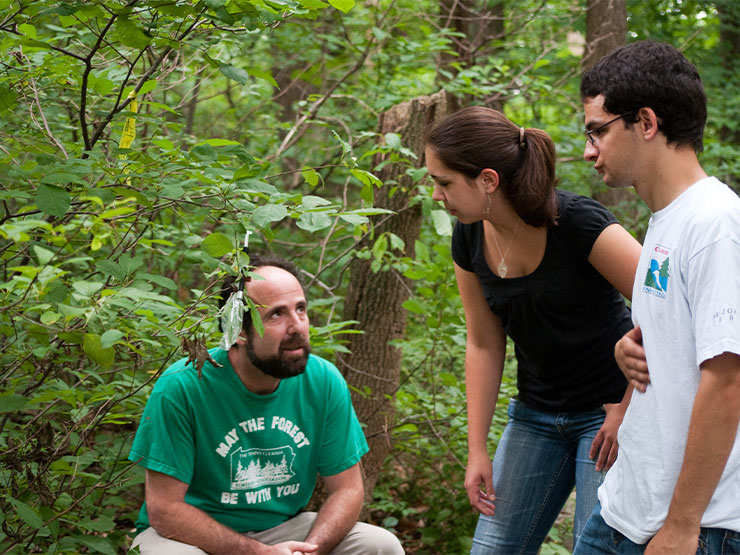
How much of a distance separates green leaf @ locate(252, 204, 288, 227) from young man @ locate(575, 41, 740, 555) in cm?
79

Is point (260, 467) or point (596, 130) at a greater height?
point (596, 130)

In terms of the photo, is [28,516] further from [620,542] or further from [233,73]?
[620,542]

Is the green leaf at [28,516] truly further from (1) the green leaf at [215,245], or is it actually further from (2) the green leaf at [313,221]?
(2) the green leaf at [313,221]

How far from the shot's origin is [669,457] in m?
1.61

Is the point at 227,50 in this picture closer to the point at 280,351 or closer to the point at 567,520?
the point at 280,351

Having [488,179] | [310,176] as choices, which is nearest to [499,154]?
[488,179]

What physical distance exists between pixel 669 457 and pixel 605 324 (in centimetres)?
89

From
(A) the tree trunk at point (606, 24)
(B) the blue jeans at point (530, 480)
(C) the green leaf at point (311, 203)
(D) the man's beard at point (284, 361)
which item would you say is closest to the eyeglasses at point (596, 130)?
(C) the green leaf at point (311, 203)

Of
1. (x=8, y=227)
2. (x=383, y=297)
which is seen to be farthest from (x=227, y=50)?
(x=8, y=227)

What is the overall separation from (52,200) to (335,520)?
1689 mm

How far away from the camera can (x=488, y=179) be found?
2.42 meters

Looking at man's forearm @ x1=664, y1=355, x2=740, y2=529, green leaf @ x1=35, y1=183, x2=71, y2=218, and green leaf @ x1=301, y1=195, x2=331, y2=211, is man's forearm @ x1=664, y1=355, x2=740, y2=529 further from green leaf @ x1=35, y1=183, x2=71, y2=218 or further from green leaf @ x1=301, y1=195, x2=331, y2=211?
green leaf @ x1=35, y1=183, x2=71, y2=218

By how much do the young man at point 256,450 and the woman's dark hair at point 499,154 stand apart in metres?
0.87

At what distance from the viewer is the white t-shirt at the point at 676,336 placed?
146 cm
